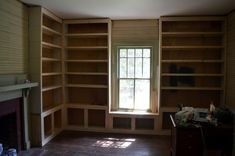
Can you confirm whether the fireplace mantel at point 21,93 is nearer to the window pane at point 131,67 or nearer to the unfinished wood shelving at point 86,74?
the unfinished wood shelving at point 86,74

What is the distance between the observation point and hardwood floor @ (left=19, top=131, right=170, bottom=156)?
356 centimetres

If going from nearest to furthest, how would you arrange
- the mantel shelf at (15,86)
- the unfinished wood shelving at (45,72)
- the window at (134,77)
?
1. the mantel shelf at (15,86)
2. the unfinished wood shelving at (45,72)
3. the window at (134,77)

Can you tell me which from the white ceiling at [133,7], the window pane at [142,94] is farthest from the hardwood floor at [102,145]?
the white ceiling at [133,7]

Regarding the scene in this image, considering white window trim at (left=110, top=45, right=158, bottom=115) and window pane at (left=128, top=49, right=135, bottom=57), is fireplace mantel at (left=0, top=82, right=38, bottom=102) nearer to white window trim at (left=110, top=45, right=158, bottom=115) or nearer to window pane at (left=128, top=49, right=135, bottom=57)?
white window trim at (left=110, top=45, right=158, bottom=115)

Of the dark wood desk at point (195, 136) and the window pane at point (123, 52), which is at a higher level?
the window pane at point (123, 52)

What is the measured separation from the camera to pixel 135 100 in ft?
16.0

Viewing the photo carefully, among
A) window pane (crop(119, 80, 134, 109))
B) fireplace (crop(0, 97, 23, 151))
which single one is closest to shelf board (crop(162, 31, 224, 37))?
window pane (crop(119, 80, 134, 109))

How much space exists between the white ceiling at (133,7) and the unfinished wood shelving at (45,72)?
0.33 m

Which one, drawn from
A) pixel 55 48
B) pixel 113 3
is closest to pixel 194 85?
pixel 113 3

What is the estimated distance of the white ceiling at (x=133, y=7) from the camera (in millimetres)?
3461

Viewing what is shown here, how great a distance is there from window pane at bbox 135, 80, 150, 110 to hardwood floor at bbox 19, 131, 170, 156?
0.73 meters

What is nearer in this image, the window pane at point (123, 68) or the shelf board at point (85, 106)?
the shelf board at point (85, 106)

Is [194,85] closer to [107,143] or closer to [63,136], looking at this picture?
[107,143]

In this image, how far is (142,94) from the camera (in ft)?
15.9
